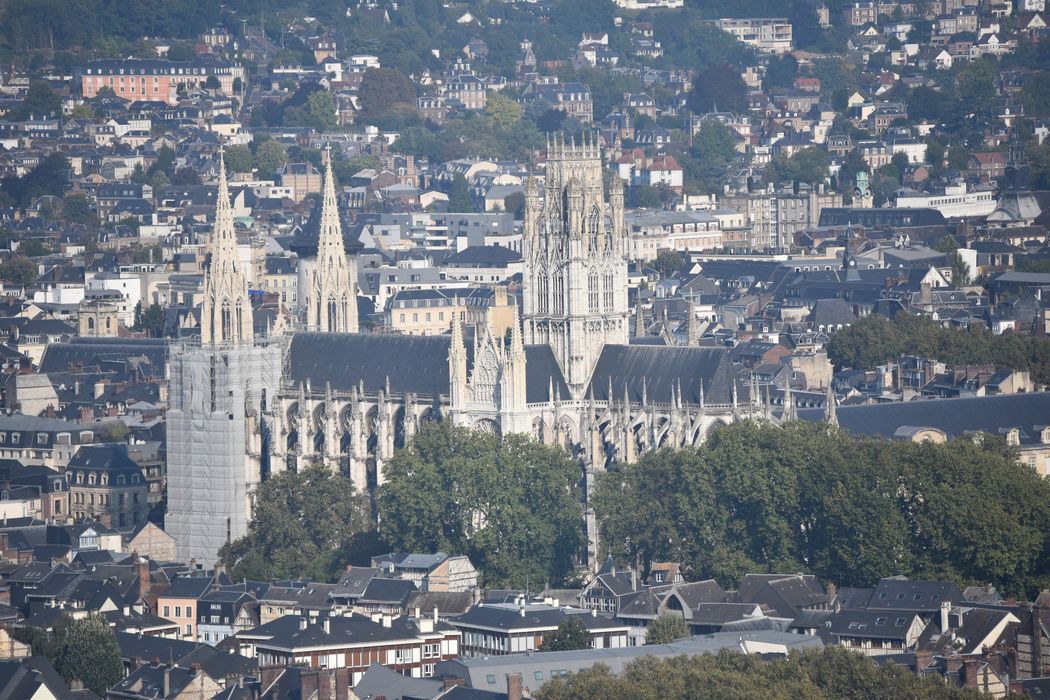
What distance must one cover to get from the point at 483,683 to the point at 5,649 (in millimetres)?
18083

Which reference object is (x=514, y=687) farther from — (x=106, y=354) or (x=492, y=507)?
(x=106, y=354)

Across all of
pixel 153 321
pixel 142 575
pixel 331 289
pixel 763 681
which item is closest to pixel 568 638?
pixel 763 681

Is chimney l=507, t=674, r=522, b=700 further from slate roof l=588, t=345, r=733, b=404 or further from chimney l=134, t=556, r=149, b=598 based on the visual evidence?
slate roof l=588, t=345, r=733, b=404

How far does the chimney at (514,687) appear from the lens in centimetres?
10044

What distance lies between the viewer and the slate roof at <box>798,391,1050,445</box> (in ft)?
463

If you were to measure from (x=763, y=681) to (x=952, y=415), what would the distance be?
46.6m

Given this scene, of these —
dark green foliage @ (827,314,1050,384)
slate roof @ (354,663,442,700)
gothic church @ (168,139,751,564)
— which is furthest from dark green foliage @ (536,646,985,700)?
dark green foliage @ (827,314,1050,384)

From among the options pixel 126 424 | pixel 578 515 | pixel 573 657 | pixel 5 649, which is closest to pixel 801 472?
pixel 578 515

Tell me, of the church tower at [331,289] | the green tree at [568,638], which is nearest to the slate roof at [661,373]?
the church tower at [331,289]

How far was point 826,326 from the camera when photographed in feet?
613

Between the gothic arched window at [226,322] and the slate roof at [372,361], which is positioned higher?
the gothic arched window at [226,322]

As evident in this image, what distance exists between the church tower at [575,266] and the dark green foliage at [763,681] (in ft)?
119

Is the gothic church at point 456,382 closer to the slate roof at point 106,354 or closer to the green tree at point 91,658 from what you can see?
the green tree at point 91,658

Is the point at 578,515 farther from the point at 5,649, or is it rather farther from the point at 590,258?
the point at 5,649
